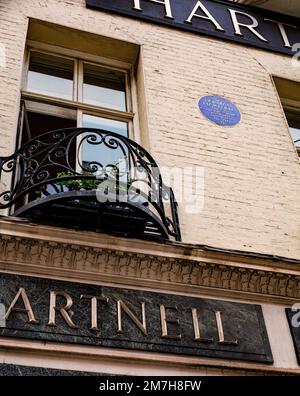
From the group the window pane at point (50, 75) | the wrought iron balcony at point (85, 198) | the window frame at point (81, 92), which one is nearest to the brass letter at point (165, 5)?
the window frame at point (81, 92)

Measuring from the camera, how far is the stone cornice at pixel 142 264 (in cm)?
534

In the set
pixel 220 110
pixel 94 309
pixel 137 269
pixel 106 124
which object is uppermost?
pixel 220 110

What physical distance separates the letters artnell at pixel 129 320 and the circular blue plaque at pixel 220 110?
122 inches

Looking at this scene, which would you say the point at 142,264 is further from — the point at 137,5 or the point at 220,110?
the point at 137,5

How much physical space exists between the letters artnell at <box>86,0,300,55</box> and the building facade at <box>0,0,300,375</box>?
32mm

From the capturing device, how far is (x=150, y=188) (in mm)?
6691

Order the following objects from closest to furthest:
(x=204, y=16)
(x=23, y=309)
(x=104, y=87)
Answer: (x=23, y=309) < (x=104, y=87) < (x=204, y=16)

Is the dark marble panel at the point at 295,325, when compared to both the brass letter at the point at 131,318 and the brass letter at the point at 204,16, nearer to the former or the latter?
the brass letter at the point at 131,318

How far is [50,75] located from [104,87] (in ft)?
2.72

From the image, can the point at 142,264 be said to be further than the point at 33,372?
Yes

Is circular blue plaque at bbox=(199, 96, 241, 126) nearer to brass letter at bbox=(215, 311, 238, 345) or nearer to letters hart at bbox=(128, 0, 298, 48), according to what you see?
letters hart at bbox=(128, 0, 298, 48)

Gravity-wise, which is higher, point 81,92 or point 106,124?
point 81,92

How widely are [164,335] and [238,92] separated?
4595 millimetres

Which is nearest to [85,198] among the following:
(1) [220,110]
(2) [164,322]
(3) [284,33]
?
(2) [164,322]
